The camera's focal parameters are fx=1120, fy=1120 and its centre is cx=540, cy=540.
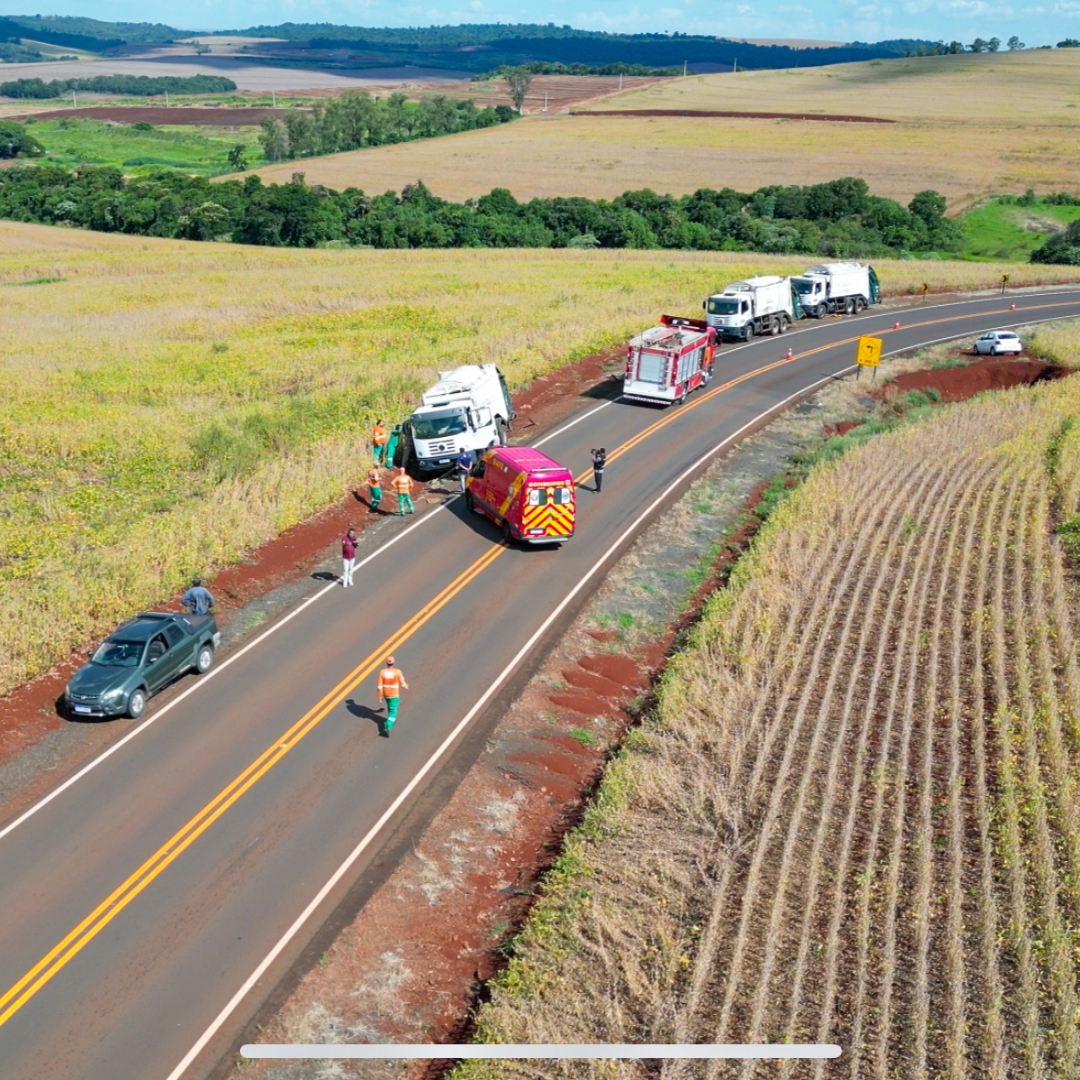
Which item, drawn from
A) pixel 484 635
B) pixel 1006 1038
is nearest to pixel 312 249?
pixel 484 635

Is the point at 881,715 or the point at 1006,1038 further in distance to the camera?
the point at 881,715

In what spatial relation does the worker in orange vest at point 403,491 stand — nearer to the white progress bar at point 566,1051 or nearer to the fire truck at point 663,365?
the fire truck at point 663,365

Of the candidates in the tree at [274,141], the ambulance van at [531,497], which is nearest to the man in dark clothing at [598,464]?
the ambulance van at [531,497]

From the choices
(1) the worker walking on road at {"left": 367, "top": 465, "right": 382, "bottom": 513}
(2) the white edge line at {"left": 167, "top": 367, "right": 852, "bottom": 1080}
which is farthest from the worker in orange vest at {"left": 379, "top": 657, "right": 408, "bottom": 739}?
(1) the worker walking on road at {"left": 367, "top": 465, "right": 382, "bottom": 513}

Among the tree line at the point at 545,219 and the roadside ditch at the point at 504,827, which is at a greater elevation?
the tree line at the point at 545,219

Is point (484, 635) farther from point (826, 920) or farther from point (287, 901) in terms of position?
point (826, 920)
